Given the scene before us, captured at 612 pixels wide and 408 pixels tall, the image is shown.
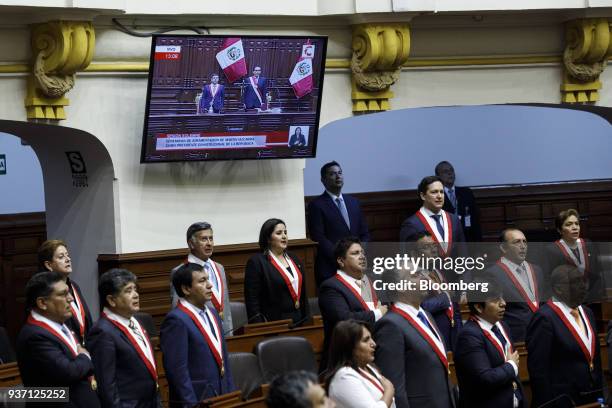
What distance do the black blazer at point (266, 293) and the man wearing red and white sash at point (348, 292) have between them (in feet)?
2.97

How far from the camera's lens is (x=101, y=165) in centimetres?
937

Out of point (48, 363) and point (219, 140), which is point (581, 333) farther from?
point (219, 140)

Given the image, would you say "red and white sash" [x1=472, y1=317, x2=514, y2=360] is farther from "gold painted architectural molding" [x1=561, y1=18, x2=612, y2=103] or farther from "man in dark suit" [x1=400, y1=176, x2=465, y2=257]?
"gold painted architectural molding" [x1=561, y1=18, x2=612, y2=103]

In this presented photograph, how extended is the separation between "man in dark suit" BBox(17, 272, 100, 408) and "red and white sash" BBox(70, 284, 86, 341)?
111 cm

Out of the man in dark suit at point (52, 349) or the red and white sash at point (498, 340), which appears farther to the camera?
the red and white sash at point (498, 340)

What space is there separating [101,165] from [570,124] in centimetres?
605

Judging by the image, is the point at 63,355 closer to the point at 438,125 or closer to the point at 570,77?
the point at 570,77

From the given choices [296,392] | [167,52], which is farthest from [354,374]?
[167,52]

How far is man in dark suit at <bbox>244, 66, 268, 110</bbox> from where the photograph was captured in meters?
9.46

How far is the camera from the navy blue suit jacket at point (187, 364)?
6.19m

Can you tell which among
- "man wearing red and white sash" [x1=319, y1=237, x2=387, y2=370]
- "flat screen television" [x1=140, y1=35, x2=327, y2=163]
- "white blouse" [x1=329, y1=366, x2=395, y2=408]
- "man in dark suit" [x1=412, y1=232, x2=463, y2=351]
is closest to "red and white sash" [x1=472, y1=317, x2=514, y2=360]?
"man in dark suit" [x1=412, y1=232, x2=463, y2=351]

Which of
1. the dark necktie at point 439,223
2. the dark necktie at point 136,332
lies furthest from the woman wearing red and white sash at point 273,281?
the dark necktie at point 136,332

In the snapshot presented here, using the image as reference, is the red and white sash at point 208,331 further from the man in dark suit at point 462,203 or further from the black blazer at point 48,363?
the man in dark suit at point 462,203

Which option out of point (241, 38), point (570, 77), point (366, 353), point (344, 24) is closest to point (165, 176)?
point (241, 38)
